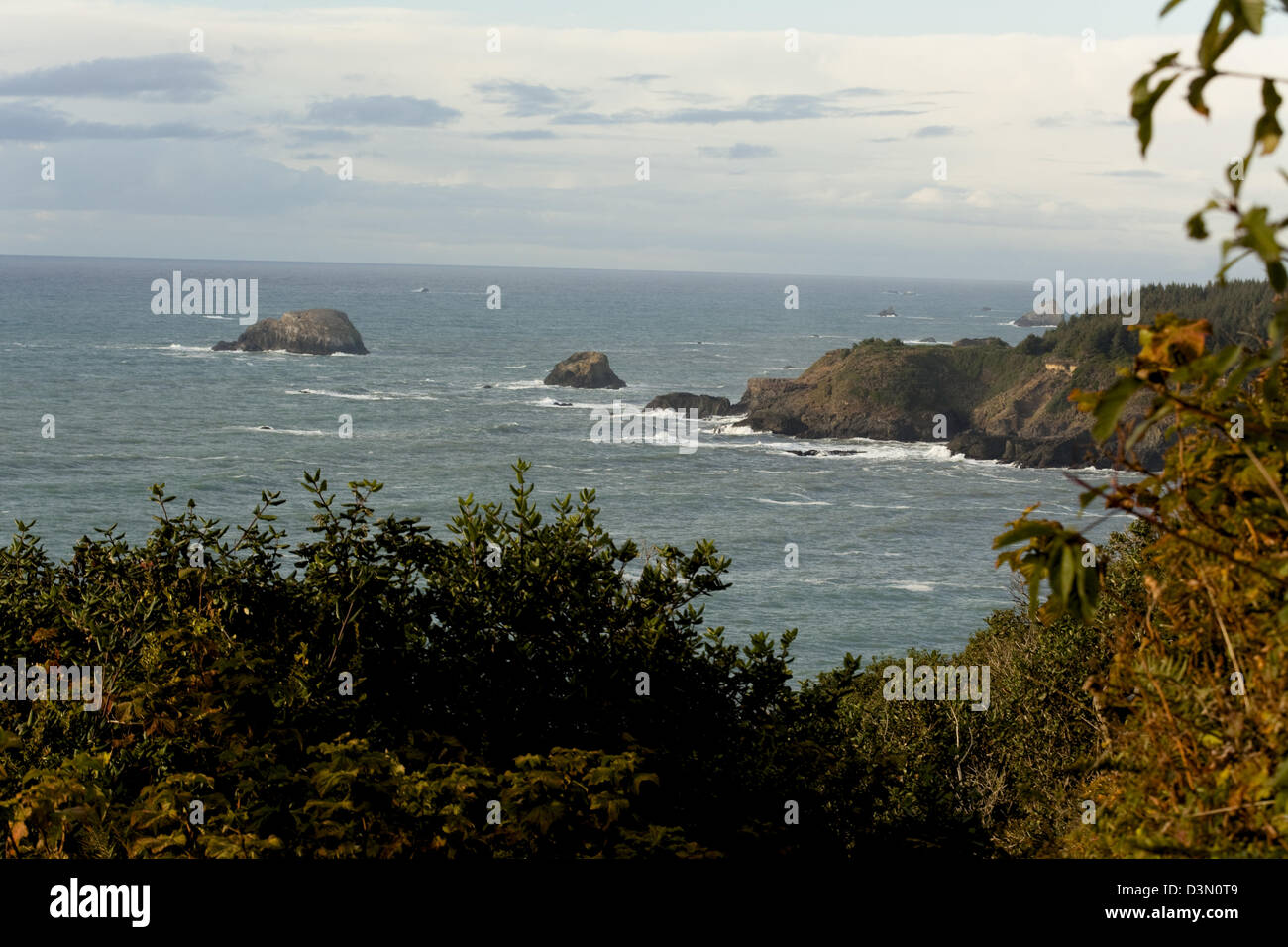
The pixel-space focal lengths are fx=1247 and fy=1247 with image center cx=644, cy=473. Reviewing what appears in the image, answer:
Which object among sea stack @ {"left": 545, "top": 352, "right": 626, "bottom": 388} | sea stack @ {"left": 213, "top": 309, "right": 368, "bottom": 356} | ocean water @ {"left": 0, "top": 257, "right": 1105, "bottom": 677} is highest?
sea stack @ {"left": 213, "top": 309, "right": 368, "bottom": 356}

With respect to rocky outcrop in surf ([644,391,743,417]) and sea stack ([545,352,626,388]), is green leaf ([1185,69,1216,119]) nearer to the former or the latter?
rocky outcrop in surf ([644,391,743,417])

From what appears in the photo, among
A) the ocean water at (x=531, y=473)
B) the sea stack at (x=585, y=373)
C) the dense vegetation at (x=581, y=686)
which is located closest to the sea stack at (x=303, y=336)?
the ocean water at (x=531, y=473)

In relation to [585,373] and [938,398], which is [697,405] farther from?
[938,398]

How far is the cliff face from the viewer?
3706 inches

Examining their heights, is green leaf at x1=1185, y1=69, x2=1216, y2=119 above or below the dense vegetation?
above

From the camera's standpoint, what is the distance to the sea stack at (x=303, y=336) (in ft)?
482

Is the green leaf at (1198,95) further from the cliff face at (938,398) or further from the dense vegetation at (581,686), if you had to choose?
the cliff face at (938,398)

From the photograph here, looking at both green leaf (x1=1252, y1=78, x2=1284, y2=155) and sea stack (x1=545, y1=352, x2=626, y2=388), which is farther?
sea stack (x1=545, y1=352, x2=626, y2=388)

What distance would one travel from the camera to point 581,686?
8570 millimetres

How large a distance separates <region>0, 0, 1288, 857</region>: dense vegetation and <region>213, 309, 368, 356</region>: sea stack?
139600 mm

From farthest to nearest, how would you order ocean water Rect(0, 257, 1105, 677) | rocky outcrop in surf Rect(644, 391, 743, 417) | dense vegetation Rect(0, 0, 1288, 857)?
rocky outcrop in surf Rect(644, 391, 743, 417) → ocean water Rect(0, 257, 1105, 677) → dense vegetation Rect(0, 0, 1288, 857)

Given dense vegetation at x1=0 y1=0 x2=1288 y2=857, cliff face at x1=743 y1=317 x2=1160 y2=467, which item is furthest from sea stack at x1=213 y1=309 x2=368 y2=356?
dense vegetation at x1=0 y1=0 x2=1288 y2=857

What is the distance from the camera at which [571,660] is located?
29.2 ft

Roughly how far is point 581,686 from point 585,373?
4636 inches
